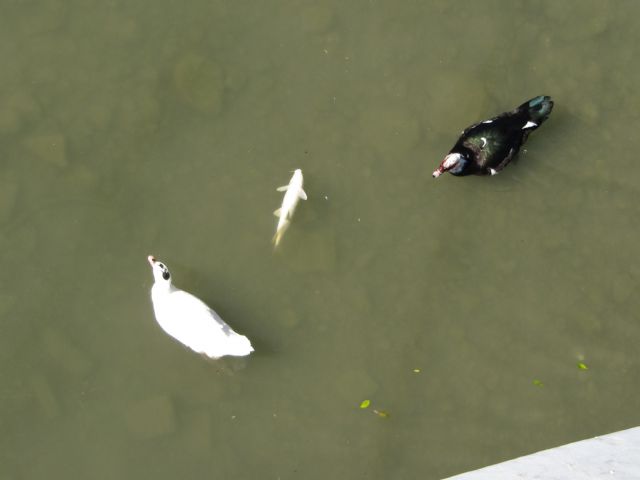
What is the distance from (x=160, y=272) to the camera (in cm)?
475

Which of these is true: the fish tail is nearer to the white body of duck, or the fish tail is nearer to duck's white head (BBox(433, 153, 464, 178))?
the white body of duck

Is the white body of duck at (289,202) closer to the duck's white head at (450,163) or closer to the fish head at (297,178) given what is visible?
the fish head at (297,178)

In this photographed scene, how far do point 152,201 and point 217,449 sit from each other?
1.78 metres

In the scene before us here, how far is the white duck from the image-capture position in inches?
183

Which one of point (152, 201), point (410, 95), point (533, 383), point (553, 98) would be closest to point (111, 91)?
point (152, 201)

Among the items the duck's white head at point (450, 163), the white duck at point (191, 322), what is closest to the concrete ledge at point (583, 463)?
the white duck at point (191, 322)

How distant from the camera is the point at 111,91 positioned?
17.7ft

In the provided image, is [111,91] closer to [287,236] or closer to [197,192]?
[197,192]

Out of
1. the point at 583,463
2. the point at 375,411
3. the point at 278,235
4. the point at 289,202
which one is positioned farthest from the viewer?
the point at 278,235

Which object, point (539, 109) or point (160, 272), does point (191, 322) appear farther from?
point (539, 109)

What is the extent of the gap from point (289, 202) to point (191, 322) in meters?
1.06

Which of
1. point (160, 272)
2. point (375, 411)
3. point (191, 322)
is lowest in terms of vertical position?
point (375, 411)

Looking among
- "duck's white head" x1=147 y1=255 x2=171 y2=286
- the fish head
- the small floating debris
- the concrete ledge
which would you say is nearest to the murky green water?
the small floating debris

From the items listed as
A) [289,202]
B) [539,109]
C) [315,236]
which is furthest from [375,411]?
[539,109]
